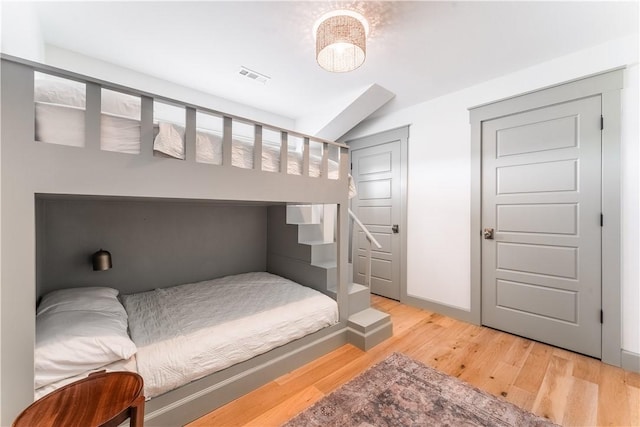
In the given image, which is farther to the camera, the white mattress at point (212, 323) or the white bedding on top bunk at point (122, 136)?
the white mattress at point (212, 323)

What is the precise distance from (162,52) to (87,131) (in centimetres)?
154

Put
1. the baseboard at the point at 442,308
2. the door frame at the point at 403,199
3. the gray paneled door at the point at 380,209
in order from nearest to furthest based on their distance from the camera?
the baseboard at the point at 442,308, the door frame at the point at 403,199, the gray paneled door at the point at 380,209

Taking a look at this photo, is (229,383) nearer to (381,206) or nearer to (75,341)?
(75,341)

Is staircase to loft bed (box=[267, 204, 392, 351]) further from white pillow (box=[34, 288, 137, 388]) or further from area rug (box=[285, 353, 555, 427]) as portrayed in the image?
white pillow (box=[34, 288, 137, 388])

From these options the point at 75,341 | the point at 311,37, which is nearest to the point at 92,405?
the point at 75,341

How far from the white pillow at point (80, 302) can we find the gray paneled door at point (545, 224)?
318cm

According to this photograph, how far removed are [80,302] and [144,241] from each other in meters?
0.84

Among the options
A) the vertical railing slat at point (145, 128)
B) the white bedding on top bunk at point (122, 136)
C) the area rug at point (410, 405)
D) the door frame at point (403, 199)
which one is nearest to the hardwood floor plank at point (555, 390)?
the area rug at point (410, 405)

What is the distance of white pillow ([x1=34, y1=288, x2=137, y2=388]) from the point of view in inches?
44.3

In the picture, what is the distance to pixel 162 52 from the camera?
2.20 m

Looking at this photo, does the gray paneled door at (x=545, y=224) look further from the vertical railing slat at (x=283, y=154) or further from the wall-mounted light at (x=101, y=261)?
the wall-mounted light at (x=101, y=261)

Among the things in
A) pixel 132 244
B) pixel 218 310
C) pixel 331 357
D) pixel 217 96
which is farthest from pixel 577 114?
pixel 132 244

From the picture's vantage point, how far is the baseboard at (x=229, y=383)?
1297 mm

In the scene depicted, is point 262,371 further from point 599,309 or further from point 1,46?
point 599,309
